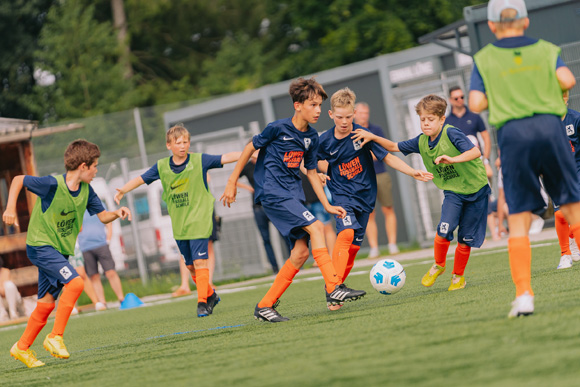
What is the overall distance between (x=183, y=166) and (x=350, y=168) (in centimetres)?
224

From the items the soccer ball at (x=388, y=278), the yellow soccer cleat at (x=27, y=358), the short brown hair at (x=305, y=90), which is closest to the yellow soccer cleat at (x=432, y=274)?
the soccer ball at (x=388, y=278)

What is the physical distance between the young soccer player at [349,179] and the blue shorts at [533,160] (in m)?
2.43

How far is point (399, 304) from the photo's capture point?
7035mm

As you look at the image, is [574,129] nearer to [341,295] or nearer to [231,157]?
[341,295]

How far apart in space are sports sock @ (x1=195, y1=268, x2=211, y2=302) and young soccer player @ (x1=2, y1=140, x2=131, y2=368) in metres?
2.18

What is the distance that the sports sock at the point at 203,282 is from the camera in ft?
30.2

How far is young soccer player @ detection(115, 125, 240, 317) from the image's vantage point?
920cm

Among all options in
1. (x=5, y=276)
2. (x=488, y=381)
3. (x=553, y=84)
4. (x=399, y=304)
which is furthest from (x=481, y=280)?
(x=5, y=276)

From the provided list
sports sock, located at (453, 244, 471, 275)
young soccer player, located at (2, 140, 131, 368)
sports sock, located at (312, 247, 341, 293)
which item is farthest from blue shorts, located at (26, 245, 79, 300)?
sports sock, located at (453, 244, 471, 275)

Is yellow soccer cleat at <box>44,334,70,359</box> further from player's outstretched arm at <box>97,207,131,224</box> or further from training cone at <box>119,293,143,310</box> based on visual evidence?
training cone at <box>119,293,143,310</box>

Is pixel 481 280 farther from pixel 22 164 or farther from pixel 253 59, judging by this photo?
pixel 253 59

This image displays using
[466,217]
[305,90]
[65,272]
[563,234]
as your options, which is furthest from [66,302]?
[563,234]

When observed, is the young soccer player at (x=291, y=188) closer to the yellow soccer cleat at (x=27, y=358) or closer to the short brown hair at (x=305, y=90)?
the short brown hair at (x=305, y=90)

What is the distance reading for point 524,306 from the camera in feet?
16.5
